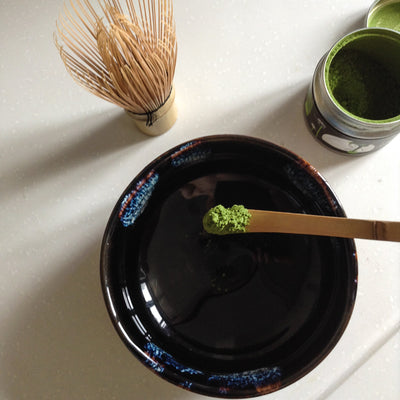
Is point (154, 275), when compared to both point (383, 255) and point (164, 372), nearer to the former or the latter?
point (164, 372)

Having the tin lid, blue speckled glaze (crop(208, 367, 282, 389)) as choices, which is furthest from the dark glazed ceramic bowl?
the tin lid

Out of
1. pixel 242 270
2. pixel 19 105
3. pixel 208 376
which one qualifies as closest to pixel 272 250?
pixel 242 270

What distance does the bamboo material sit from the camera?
1.15 feet

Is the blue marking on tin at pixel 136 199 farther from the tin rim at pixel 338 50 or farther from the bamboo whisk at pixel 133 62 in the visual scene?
the tin rim at pixel 338 50

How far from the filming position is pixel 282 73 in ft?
1.62

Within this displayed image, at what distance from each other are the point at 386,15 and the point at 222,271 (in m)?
0.34

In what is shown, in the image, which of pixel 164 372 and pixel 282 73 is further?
pixel 282 73

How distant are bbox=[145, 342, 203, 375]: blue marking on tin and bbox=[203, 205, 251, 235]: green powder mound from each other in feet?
0.42

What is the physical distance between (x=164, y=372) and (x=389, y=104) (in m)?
0.34

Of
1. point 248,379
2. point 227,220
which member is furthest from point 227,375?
point 227,220

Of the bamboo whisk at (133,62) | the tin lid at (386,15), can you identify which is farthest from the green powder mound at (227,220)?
the tin lid at (386,15)

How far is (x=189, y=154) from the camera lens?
1.37ft

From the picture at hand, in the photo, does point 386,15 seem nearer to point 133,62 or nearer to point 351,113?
point 351,113

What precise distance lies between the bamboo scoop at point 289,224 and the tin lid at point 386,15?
0.83 ft
